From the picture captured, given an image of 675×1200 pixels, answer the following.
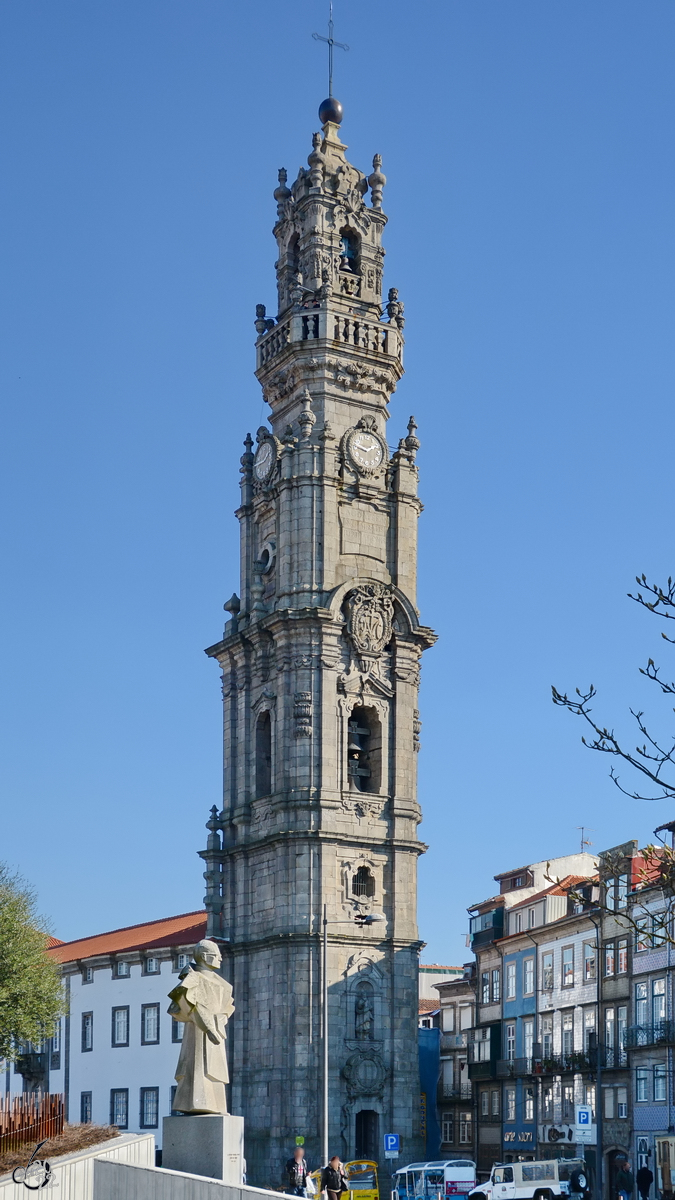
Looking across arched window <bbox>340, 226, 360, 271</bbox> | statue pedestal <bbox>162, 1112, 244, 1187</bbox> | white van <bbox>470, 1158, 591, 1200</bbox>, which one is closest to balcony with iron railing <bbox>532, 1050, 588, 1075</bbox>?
white van <bbox>470, 1158, 591, 1200</bbox>

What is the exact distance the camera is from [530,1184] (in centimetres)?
5138

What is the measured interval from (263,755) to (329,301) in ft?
60.5

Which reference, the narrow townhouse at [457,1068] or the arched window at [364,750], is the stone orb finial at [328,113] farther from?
the narrow townhouse at [457,1068]

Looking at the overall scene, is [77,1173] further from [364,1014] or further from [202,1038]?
[364,1014]

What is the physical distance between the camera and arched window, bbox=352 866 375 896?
204 ft

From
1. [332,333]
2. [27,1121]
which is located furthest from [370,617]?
[27,1121]

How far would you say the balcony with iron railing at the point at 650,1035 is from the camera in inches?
2296

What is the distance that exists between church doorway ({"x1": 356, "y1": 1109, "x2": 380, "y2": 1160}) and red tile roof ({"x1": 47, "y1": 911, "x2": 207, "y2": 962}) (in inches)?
557

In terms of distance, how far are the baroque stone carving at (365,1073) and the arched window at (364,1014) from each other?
1.83ft

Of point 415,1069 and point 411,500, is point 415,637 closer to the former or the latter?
point 411,500

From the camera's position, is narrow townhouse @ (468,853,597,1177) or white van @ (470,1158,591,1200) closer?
white van @ (470,1158,591,1200)

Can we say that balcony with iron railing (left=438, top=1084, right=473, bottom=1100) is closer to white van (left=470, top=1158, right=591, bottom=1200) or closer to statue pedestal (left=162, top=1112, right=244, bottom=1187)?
white van (left=470, top=1158, right=591, bottom=1200)

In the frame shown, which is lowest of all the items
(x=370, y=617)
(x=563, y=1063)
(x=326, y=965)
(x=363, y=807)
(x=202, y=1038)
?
(x=563, y=1063)

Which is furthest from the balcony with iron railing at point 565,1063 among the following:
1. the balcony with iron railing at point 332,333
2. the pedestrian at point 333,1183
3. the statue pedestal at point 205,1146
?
the statue pedestal at point 205,1146
